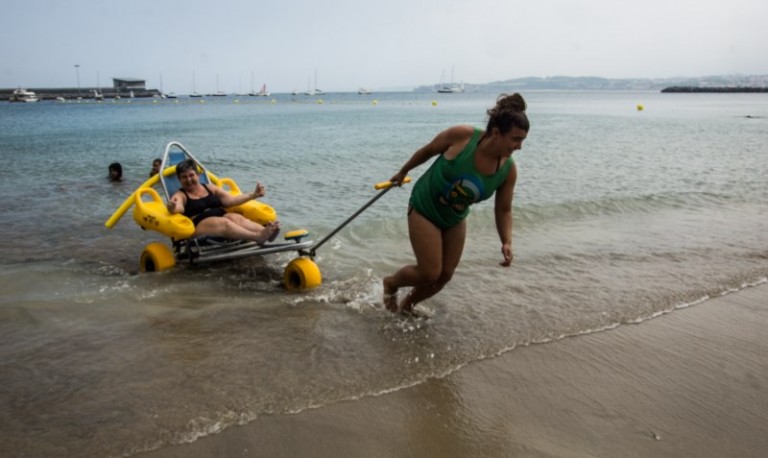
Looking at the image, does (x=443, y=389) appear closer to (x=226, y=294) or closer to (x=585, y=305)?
(x=585, y=305)

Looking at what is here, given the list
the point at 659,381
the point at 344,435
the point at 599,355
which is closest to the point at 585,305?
the point at 599,355

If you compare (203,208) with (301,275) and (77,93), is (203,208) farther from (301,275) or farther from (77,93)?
(77,93)

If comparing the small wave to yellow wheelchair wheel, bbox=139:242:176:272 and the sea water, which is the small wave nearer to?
the sea water

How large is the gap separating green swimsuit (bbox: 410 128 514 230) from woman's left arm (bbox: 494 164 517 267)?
0.08 metres

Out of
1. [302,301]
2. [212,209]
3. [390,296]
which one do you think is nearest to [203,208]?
[212,209]

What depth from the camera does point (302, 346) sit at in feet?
14.1

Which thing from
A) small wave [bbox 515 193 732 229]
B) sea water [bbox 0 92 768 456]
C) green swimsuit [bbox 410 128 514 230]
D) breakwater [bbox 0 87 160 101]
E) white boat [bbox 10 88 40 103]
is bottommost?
sea water [bbox 0 92 768 456]

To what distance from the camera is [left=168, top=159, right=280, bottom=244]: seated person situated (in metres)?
6.16

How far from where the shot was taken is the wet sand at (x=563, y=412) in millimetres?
2971

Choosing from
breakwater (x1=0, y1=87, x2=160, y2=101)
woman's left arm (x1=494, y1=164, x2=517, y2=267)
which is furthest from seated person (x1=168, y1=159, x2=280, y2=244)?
breakwater (x1=0, y1=87, x2=160, y2=101)

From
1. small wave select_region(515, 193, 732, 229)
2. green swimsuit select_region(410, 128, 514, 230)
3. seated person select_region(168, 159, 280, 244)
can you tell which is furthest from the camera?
small wave select_region(515, 193, 732, 229)

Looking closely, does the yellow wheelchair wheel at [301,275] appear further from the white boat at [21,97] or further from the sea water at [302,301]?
the white boat at [21,97]

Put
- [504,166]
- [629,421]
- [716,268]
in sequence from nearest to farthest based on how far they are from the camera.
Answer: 1. [629,421]
2. [504,166]
3. [716,268]

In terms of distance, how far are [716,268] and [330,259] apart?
4.58 metres
